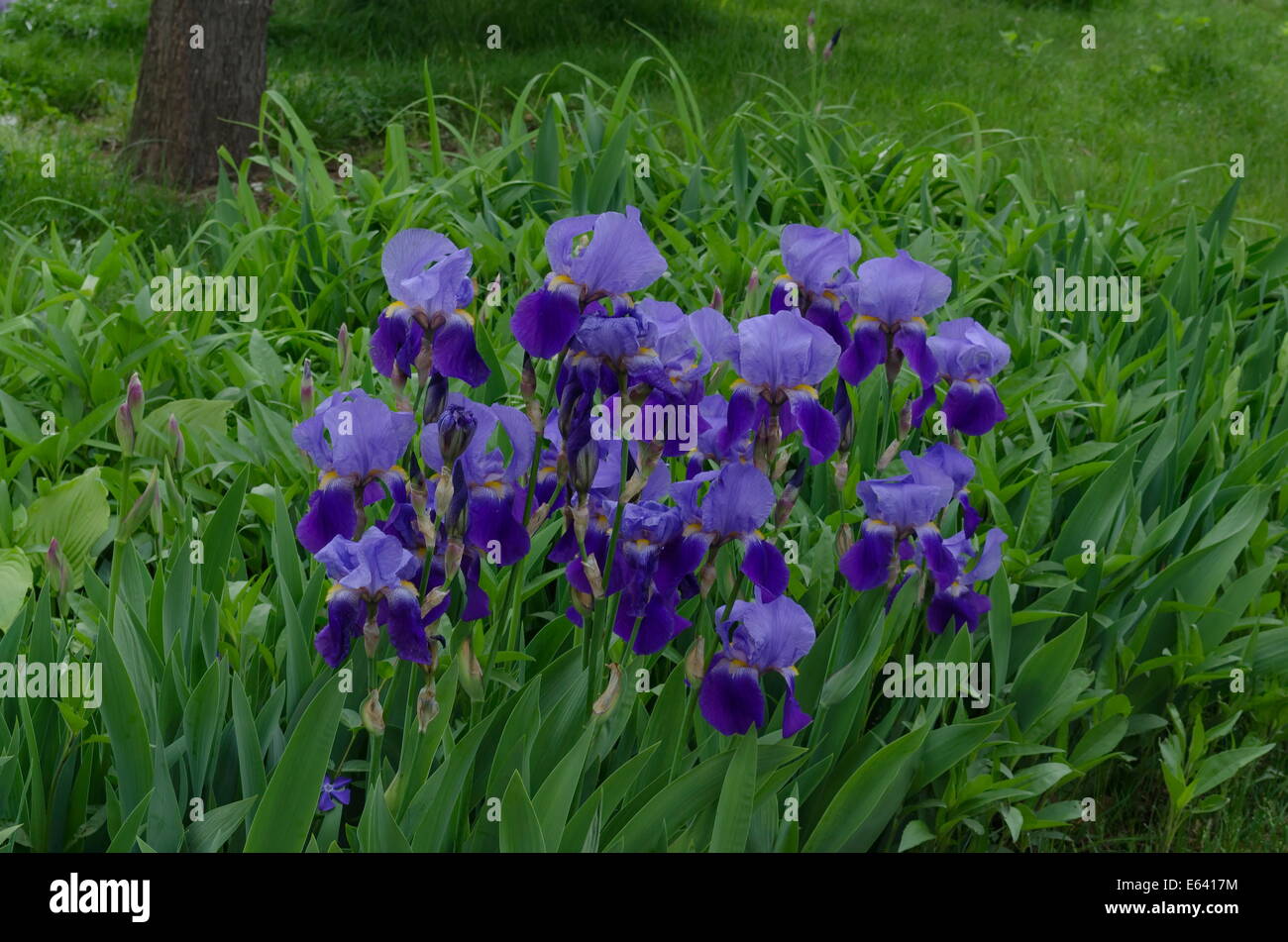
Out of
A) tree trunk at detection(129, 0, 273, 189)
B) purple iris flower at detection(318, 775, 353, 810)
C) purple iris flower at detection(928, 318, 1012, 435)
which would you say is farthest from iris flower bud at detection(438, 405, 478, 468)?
tree trunk at detection(129, 0, 273, 189)

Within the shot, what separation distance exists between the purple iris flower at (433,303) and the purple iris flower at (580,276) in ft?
0.26

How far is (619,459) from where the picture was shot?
1493mm

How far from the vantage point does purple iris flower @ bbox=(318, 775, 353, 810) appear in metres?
1.63

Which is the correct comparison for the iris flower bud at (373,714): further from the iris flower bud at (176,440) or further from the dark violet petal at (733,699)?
the iris flower bud at (176,440)

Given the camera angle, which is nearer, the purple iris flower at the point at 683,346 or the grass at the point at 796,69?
the purple iris flower at the point at 683,346

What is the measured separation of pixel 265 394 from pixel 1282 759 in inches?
92.4

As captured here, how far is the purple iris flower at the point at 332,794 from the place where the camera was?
163cm

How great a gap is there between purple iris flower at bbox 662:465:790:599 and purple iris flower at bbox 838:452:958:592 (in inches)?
6.8

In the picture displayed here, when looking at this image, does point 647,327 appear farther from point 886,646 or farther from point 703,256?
point 703,256

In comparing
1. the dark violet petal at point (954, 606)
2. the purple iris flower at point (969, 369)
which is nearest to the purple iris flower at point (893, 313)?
the purple iris flower at point (969, 369)

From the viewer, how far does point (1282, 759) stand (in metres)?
2.40

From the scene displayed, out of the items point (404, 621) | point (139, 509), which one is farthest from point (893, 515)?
point (139, 509)

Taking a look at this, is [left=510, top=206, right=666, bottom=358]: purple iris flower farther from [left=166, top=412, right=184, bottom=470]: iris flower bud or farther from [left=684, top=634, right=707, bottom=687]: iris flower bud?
[left=166, top=412, right=184, bottom=470]: iris flower bud
